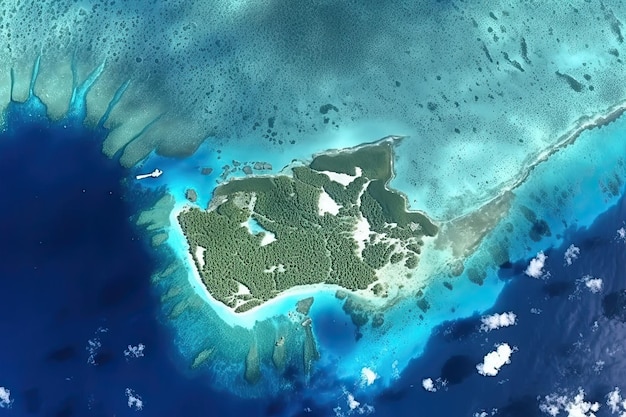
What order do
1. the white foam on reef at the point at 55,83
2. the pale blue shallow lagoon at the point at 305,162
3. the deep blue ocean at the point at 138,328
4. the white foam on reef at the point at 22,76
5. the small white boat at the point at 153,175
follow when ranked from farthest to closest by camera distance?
the white foam on reef at the point at 22,76 < the white foam on reef at the point at 55,83 < the small white boat at the point at 153,175 < the pale blue shallow lagoon at the point at 305,162 < the deep blue ocean at the point at 138,328

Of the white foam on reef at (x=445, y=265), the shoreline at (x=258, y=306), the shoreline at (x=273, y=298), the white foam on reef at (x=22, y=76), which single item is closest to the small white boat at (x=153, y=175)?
the white foam on reef at (x=445, y=265)

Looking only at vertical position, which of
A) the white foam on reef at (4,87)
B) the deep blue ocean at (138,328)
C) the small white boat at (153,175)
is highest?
the white foam on reef at (4,87)

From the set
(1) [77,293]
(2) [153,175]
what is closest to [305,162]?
(2) [153,175]

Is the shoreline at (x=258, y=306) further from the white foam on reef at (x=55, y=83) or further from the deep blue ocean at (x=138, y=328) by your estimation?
the white foam on reef at (x=55, y=83)

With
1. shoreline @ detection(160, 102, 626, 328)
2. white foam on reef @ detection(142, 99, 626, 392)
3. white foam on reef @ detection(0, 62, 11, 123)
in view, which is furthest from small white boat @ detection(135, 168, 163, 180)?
white foam on reef @ detection(0, 62, 11, 123)

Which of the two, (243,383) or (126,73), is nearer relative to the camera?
(243,383)

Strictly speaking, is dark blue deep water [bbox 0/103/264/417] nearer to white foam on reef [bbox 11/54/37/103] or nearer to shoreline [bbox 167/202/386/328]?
shoreline [bbox 167/202/386/328]

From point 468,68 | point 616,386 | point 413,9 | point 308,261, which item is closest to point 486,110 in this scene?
point 468,68

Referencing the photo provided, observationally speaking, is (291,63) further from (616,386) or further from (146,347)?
(616,386)
